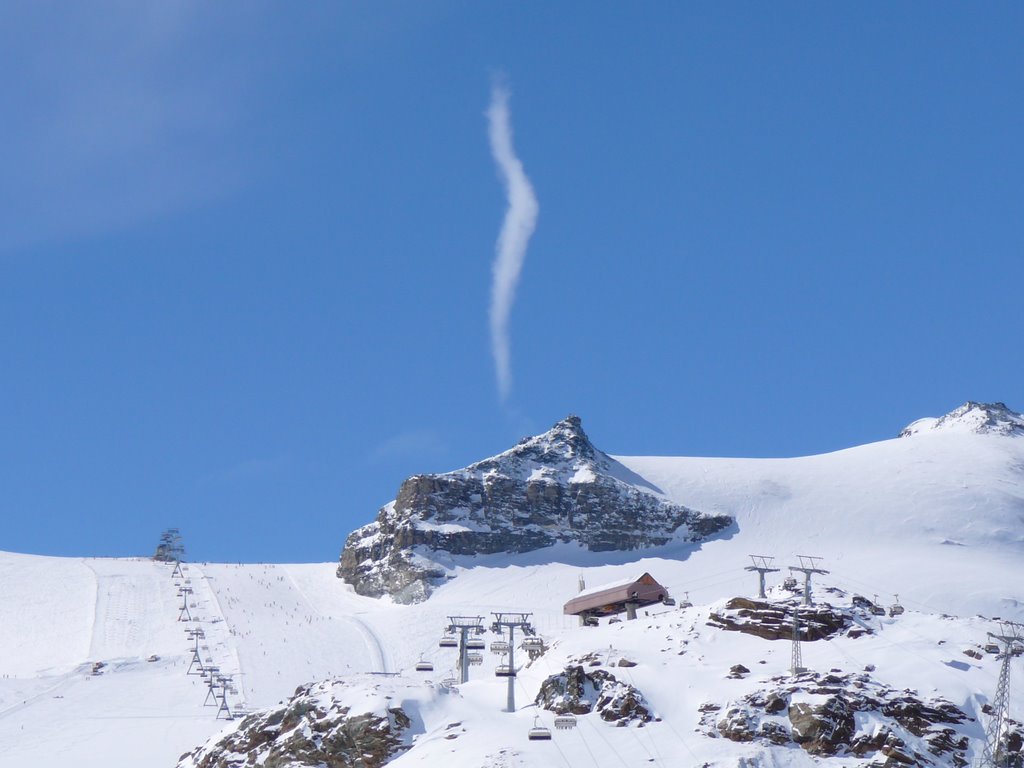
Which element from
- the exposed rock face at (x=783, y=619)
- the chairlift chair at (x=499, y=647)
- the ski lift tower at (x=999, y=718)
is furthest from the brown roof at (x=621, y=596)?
the ski lift tower at (x=999, y=718)

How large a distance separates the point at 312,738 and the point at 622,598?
25149mm

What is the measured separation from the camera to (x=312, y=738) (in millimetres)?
65000

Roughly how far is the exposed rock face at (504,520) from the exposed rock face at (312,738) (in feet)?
170

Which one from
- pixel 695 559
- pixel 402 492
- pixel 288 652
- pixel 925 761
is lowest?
pixel 925 761

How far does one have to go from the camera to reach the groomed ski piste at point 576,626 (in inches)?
2504

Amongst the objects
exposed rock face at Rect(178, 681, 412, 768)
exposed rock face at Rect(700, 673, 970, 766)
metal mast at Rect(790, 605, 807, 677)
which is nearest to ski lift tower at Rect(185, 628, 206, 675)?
exposed rock face at Rect(178, 681, 412, 768)

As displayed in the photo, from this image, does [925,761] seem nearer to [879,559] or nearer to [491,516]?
[879,559]

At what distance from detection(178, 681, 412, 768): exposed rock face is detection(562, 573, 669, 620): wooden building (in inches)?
855

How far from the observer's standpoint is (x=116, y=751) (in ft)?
243

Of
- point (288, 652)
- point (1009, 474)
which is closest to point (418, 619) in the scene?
point (288, 652)

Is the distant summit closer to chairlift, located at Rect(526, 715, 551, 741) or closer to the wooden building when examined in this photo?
the wooden building

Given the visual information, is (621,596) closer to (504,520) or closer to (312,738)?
(312,738)

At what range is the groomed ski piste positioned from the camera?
6359 centimetres

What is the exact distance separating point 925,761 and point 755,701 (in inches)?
300
